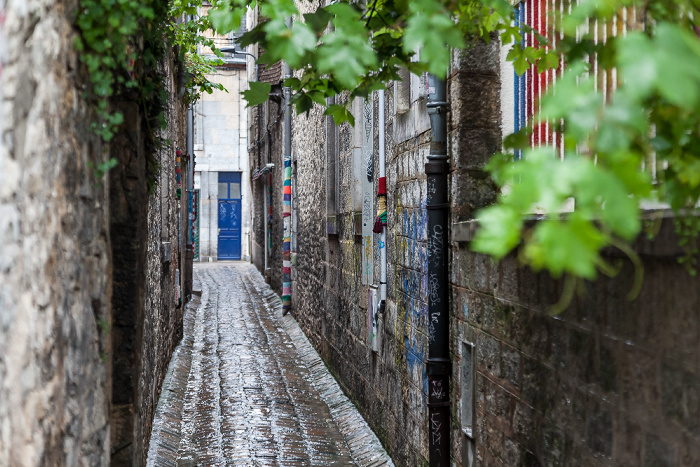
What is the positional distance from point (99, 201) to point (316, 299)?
7340mm

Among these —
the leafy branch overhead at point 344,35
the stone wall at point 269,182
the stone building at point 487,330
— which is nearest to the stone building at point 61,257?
the leafy branch overhead at point 344,35

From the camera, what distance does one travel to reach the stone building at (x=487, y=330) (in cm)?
236

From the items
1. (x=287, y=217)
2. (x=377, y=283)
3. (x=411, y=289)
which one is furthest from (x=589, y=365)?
(x=287, y=217)

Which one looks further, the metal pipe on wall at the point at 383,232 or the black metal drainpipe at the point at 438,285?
the metal pipe on wall at the point at 383,232

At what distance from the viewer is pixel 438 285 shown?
456 centimetres

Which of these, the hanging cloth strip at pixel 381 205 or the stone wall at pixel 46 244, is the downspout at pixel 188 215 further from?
the stone wall at pixel 46 244

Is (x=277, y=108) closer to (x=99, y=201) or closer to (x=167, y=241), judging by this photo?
(x=167, y=241)

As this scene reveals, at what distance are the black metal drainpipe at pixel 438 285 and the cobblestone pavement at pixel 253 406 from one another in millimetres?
1512

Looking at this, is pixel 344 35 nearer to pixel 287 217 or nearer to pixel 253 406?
pixel 253 406

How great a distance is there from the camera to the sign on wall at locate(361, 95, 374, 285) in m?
6.66

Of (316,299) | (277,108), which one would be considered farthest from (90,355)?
(277,108)

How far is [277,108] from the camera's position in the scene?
1514 cm

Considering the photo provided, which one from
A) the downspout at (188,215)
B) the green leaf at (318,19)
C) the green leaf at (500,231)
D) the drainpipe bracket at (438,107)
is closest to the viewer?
the green leaf at (500,231)

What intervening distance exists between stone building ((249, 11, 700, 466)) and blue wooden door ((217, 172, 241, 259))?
17.5 m
